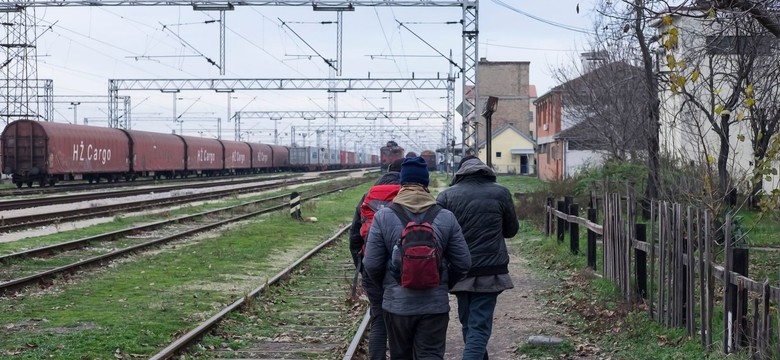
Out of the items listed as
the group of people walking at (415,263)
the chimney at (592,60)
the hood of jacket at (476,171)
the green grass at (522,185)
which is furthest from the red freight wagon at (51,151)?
the group of people walking at (415,263)

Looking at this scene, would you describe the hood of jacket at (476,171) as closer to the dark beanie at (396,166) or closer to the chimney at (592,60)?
the dark beanie at (396,166)

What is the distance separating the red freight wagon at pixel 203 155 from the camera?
63250 mm

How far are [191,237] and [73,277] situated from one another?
7.77 meters

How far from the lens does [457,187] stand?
7.78 metres

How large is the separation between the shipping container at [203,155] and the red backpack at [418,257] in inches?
2260

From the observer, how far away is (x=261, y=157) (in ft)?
279

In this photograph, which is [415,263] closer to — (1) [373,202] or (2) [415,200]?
(2) [415,200]

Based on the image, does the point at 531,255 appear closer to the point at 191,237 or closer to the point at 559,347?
the point at 191,237

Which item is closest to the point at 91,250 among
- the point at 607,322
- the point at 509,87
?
the point at 607,322

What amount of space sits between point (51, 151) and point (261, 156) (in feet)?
140

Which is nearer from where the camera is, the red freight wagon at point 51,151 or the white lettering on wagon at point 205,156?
the red freight wagon at point 51,151

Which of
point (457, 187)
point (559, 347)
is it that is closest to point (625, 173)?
point (559, 347)

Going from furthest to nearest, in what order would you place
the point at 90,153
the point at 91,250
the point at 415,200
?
1. the point at 90,153
2. the point at 91,250
3. the point at 415,200

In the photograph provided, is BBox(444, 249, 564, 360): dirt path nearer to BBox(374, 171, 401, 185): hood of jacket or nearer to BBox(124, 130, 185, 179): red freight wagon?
BBox(374, 171, 401, 185): hood of jacket
